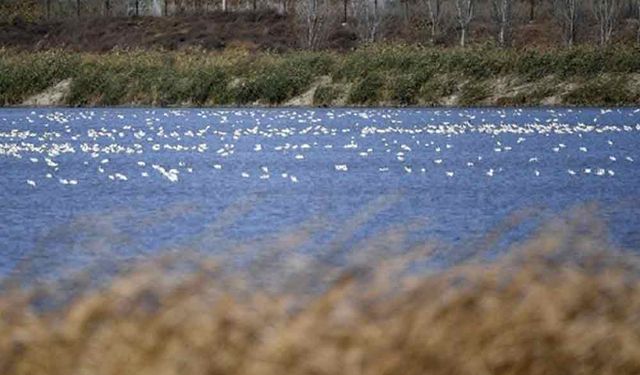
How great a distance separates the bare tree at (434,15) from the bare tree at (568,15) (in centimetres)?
658

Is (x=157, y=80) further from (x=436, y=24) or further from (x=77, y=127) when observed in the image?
(x=436, y=24)

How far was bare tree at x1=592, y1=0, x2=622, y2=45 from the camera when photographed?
82.7 m

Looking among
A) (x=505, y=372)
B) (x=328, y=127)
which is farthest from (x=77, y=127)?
(x=505, y=372)

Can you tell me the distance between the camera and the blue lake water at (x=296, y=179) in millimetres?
18781

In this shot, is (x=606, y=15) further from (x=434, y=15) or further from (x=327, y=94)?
(x=327, y=94)

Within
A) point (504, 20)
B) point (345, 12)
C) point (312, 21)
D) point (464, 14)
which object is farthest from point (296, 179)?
point (345, 12)

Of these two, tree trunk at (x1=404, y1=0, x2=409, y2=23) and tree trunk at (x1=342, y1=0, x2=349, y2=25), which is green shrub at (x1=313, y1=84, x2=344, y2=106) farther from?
tree trunk at (x1=404, y1=0, x2=409, y2=23)

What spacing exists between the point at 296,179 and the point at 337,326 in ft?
70.5

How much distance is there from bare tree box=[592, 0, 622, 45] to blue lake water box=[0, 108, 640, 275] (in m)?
27.5

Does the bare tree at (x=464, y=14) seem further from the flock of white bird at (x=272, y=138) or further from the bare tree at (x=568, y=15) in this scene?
the flock of white bird at (x=272, y=138)

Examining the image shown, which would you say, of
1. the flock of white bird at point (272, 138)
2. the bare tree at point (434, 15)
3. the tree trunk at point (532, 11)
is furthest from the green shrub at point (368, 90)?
the tree trunk at point (532, 11)

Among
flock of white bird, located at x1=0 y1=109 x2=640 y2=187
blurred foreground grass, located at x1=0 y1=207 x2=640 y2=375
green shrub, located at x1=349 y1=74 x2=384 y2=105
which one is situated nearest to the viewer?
blurred foreground grass, located at x1=0 y1=207 x2=640 y2=375

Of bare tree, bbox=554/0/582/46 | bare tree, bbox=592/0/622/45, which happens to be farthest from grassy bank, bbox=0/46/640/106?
bare tree, bbox=592/0/622/45

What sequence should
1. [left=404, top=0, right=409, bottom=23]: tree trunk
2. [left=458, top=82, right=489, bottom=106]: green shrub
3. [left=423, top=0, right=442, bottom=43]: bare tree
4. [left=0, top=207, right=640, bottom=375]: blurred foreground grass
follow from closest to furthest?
[left=0, top=207, right=640, bottom=375]: blurred foreground grass, [left=458, top=82, right=489, bottom=106]: green shrub, [left=423, top=0, right=442, bottom=43]: bare tree, [left=404, top=0, right=409, bottom=23]: tree trunk
